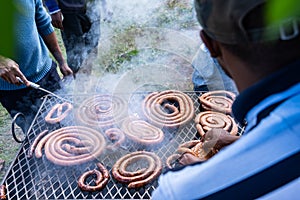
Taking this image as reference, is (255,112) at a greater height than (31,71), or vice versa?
(255,112)

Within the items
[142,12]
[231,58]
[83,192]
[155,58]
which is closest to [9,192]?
[83,192]

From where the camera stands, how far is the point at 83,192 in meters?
2.25

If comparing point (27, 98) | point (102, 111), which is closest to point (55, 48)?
point (27, 98)

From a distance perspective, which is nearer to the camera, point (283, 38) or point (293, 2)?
point (293, 2)

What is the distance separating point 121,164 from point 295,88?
1654 mm

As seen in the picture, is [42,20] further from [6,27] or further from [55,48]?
[6,27]

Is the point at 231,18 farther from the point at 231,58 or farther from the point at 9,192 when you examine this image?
the point at 9,192

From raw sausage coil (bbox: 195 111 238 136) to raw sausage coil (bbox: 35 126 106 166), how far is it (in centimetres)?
72

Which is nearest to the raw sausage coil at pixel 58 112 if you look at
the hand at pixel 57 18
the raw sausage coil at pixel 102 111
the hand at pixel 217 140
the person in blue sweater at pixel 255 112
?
the raw sausage coil at pixel 102 111

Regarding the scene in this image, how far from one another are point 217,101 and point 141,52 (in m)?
2.69

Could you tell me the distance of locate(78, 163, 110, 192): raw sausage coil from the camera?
7.30 ft

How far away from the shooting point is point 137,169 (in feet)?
7.83

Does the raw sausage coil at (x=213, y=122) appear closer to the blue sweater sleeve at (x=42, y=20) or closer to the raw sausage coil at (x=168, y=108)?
the raw sausage coil at (x=168, y=108)

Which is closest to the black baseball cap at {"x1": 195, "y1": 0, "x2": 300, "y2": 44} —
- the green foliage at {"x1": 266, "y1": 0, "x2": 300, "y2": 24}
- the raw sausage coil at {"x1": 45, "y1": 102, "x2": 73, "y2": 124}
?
the green foliage at {"x1": 266, "y1": 0, "x2": 300, "y2": 24}
